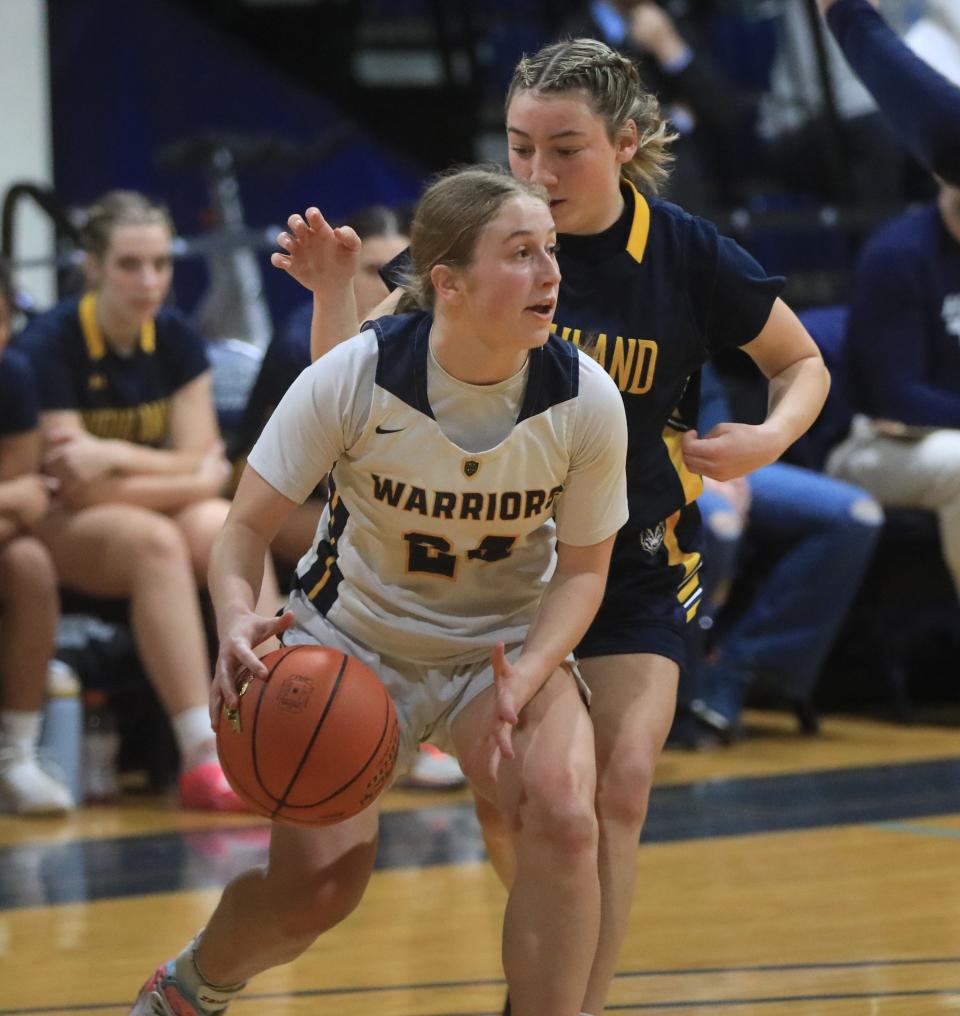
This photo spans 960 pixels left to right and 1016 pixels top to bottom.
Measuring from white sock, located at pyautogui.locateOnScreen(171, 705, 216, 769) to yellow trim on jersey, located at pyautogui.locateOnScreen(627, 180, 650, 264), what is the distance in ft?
8.55

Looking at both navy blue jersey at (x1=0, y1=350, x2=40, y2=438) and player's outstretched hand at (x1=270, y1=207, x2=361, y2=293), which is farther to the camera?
navy blue jersey at (x1=0, y1=350, x2=40, y2=438)

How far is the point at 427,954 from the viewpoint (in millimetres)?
3602

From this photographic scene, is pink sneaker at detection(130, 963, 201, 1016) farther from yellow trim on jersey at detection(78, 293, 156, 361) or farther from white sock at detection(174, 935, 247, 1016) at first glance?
yellow trim on jersey at detection(78, 293, 156, 361)

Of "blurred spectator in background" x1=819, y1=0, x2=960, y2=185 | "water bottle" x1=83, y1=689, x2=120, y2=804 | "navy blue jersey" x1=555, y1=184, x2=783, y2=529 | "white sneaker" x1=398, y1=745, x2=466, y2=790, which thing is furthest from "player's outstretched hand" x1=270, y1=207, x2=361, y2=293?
"water bottle" x1=83, y1=689, x2=120, y2=804

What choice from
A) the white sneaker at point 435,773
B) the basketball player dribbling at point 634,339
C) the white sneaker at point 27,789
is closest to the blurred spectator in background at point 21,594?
the white sneaker at point 27,789

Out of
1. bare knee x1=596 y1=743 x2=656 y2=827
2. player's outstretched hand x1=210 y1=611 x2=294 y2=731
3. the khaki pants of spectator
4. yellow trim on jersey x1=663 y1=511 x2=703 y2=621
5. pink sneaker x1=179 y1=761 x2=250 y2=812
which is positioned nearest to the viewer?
player's outstretched hand x1=210 y1=611 x2=294 y2=731

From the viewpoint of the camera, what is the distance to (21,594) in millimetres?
5348

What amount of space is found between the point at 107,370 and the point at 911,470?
2.80m

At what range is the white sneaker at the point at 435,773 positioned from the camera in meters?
5.61

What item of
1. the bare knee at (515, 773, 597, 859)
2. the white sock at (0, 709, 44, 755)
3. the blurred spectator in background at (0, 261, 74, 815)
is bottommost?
the white sock at (0, 709, 44, 755)

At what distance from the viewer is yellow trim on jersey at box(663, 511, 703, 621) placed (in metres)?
3.21

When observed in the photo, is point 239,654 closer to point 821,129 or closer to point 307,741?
point 307,741

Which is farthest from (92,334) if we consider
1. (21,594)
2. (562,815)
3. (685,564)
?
(562,815)

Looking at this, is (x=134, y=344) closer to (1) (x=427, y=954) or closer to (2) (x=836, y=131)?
(1) (x=427, y=954)
